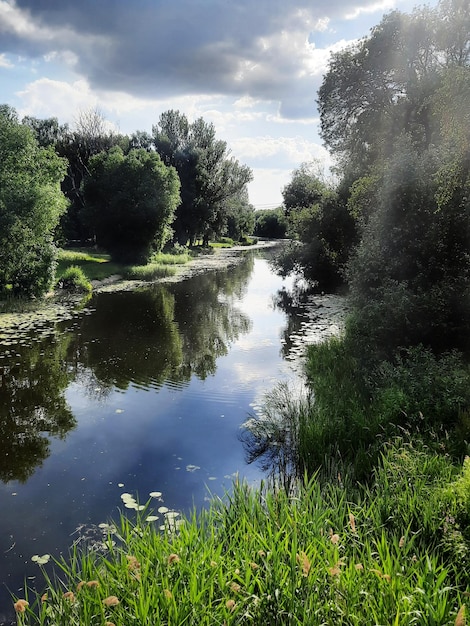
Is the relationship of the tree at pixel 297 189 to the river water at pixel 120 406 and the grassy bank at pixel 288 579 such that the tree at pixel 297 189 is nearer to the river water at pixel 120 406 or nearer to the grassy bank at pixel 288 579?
the river water at pixel 120 406

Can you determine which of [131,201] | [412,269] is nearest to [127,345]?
[412,269]

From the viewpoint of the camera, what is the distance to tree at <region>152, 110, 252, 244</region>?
166ft

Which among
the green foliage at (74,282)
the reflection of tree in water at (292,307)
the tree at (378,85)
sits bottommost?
the reflection of tree in water at (292,307)

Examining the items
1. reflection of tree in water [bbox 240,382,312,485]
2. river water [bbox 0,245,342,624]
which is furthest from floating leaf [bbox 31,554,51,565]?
reflection of tree in water [bbox 240,382,312,485]

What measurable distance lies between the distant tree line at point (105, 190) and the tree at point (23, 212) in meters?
0.04

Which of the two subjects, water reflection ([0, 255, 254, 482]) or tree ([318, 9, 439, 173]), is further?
tree ([318, 9, 439, 173])

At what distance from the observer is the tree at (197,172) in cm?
5050

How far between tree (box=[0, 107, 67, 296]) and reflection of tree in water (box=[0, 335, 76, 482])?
7118mm

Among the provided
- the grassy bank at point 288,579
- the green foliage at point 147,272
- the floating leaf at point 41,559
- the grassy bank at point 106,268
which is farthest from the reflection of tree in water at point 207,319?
the grassy bank at point 288,579

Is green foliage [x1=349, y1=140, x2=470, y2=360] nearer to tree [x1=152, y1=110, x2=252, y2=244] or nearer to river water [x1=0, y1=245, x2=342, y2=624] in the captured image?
river water [x1=0, y1=245, x2=342, y2=624]

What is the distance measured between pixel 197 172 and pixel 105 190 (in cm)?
1599

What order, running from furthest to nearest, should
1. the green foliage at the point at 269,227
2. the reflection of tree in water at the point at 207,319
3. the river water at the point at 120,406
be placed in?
the green foliage at the point at 269,227, the reflection of tree in water at the point at 207,319, the river water at the point at 120,406

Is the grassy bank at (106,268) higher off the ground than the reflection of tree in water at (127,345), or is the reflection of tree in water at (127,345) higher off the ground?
the grassy bank at (106,268)

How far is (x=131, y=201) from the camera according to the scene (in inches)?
1401
